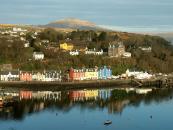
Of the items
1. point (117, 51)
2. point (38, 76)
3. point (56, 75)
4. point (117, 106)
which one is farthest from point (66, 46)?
point (117, 106)

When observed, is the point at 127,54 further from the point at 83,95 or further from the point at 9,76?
the point at 83,95

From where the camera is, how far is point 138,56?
1526 inches

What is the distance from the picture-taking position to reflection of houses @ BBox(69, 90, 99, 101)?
2369cm

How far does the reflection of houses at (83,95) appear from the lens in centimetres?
2369

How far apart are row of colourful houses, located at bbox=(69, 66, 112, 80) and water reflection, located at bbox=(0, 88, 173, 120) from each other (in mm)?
4044

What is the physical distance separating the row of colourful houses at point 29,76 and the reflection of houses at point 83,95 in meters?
4.28

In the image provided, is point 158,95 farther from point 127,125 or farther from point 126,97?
point 127,125

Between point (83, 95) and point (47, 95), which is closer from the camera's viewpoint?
point (47, 95)

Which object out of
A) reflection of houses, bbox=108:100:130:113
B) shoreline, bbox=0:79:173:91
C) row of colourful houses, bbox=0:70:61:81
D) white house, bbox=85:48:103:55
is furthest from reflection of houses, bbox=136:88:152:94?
white house, bbox=85:48:103:55

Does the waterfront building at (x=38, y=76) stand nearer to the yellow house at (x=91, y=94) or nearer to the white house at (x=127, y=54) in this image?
the yellow house at (x=91, y=94)

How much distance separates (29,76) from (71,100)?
7.65m

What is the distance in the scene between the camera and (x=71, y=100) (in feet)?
75.1

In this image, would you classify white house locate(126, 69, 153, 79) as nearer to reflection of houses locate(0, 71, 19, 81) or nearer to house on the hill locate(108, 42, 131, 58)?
house on the hill locate(108, 42, 131, 58)

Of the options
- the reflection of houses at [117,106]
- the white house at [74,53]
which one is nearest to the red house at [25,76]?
the white house at [74,53]
